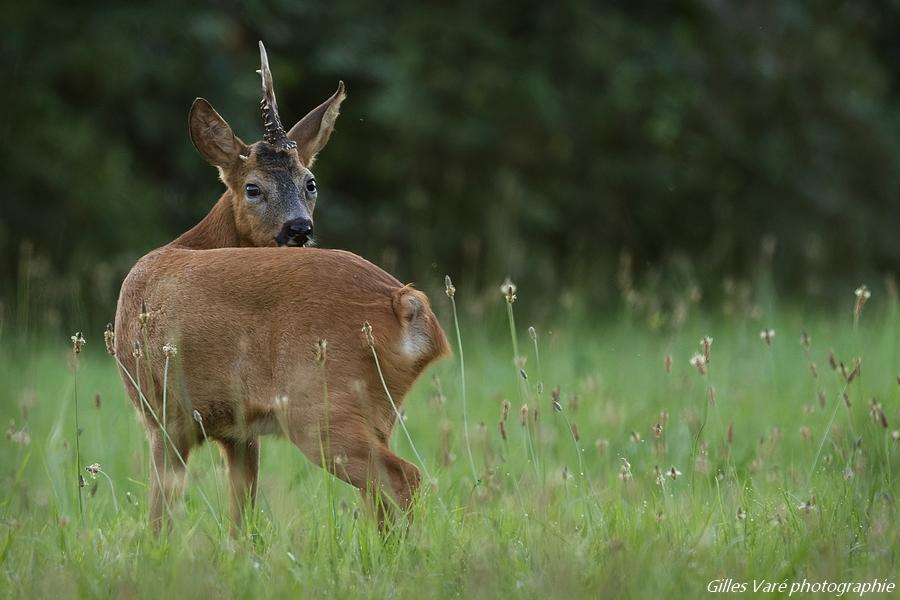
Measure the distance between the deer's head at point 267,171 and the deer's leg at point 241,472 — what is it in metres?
0.91

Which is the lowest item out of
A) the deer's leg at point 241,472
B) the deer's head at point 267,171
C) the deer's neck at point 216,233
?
the deer's leg at point 241,472

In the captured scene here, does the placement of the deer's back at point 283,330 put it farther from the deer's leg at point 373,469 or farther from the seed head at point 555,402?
the seed head at point 555,402

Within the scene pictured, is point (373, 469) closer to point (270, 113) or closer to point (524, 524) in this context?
point (524, 524)

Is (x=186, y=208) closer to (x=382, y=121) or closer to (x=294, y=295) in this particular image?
(x=382, y=121)

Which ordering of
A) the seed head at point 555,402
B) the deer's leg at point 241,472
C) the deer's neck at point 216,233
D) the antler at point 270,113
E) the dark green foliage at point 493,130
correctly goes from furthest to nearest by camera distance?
the dark green foliage at point 493,130 → the deer's neck at point 216,233 → the antler at point 270,113 → the deer's leg at point 241,472 → the seed head at point 555,402

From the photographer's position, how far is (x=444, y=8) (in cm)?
1242

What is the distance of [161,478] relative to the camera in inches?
166

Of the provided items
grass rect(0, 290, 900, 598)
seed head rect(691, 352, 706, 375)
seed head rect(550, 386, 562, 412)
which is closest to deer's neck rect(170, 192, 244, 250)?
grass rect(0, 290, 900, 598)

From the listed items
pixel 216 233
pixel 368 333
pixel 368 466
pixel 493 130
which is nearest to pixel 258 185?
pixel 216 233

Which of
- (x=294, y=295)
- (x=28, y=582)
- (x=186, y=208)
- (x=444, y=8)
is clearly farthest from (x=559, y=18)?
(x=28, y=582)

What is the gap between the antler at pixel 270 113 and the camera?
4969 mm

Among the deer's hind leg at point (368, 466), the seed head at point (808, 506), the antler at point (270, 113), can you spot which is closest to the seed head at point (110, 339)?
the deer's hind leg at point (368, 466)

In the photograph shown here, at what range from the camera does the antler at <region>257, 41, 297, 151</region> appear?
16.3 feet

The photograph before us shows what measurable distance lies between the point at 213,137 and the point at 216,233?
1.35 ft
